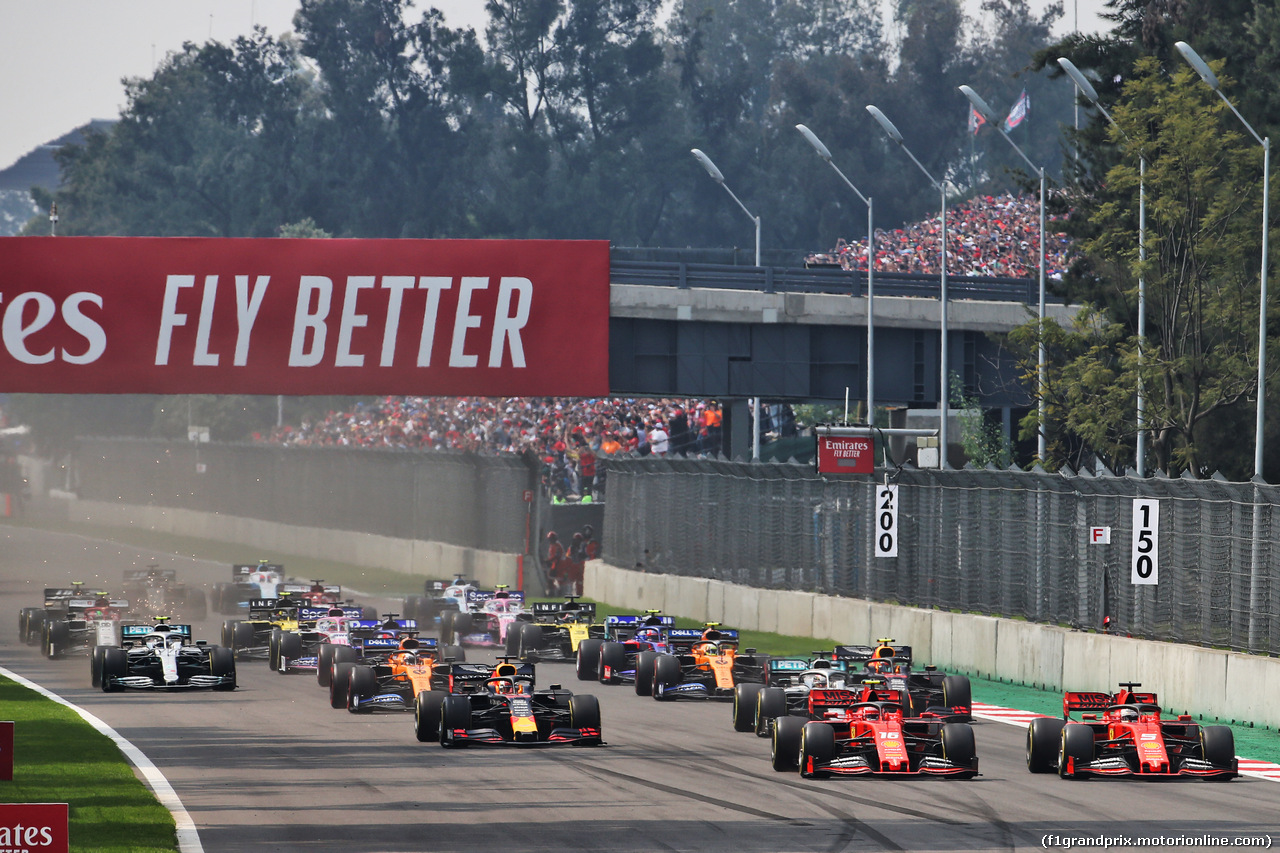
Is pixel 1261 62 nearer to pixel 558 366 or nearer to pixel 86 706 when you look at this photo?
pixel 558 366

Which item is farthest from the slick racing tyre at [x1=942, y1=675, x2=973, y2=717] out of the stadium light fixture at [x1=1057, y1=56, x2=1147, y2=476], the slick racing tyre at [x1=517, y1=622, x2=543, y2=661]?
the stadium light fixture at [x1=1057, y1=56, x2=1147, y2=476]

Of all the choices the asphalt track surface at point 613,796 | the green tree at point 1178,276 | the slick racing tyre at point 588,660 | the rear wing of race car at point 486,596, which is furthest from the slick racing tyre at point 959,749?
the green tree at point 1178,276

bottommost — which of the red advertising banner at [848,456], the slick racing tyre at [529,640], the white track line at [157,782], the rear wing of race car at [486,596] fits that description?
the white track line at [157,782]

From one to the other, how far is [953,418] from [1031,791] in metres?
27.7

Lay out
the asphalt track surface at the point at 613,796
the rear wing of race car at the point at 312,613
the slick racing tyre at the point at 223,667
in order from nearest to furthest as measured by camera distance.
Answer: the asphalt track surface at the point at 613,796, the slick racing tyre at the point at 223,667, the rear wing of race car at the point at 312,613

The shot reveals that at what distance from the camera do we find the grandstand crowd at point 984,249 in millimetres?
61031

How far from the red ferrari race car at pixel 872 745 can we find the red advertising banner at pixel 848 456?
14.0 meters

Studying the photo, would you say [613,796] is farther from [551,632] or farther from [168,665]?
[551,632]

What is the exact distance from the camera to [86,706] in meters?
23.6

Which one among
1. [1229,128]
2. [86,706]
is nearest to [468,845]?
[86,706]

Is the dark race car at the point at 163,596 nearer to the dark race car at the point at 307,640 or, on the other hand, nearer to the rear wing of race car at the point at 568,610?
the dark race car at the point at 307,640

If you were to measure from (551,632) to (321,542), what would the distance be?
33.6 m

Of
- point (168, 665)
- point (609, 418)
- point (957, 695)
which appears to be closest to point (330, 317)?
point (168, 665)

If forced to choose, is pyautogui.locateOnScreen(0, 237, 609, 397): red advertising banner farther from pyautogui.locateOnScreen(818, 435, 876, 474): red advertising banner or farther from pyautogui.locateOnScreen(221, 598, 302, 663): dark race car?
pyautogui.locateOnScreen(221, 598, 302, 663): dark race car
